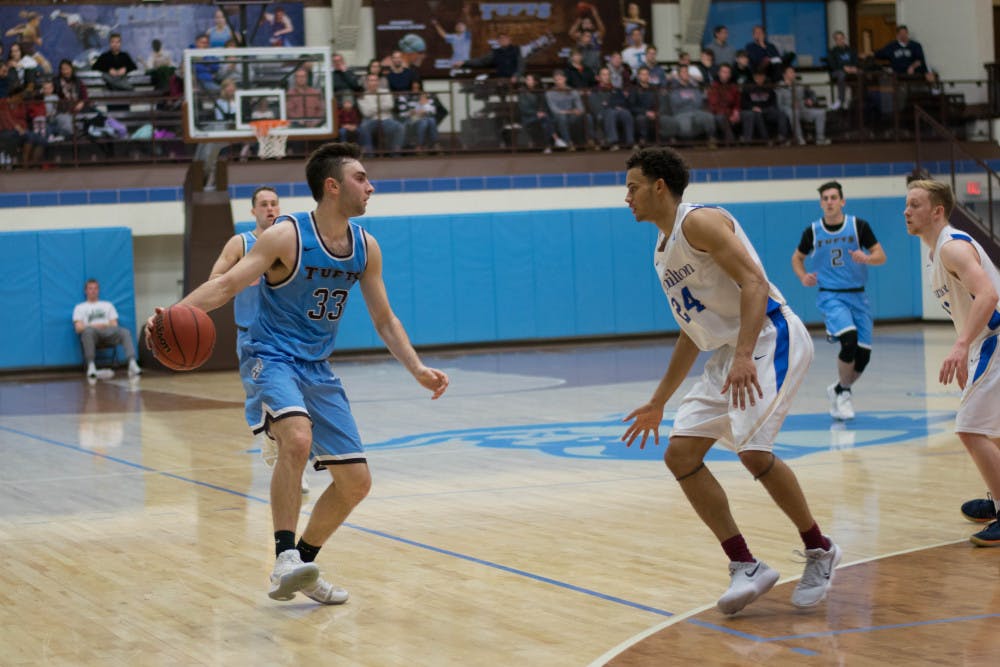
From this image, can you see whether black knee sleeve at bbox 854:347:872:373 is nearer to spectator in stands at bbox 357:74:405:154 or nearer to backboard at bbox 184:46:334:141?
backboard at bbox 184:46:334:141

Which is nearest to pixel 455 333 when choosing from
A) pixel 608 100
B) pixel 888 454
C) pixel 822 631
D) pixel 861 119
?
pixel 608 100

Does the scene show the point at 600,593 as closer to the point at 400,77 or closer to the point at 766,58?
the point at 400,77

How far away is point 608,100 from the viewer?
19.8 m

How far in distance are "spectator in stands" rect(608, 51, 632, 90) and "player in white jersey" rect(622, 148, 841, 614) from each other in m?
15.0

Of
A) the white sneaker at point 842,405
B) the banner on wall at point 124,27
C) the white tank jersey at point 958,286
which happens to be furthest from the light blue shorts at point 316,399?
the banner on wall at point 124,27

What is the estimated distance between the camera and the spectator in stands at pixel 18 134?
Answer: 18047 mm

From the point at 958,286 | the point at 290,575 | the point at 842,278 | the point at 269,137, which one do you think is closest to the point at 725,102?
the point at 269,137

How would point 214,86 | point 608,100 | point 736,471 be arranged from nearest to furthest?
1. point 736,471
2. point 214,86
3. point 608,100

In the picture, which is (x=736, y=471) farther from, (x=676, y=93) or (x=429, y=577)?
(x=676, y=93)

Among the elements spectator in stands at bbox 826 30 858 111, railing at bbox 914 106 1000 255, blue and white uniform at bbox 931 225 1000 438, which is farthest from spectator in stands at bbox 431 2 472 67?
blue and white uniform at bbox 931 225 1000 438

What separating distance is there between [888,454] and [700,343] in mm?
4163

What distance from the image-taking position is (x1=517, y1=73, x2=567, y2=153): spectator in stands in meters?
19.7

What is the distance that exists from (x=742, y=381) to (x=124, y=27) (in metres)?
18.1

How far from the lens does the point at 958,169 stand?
819 inches
